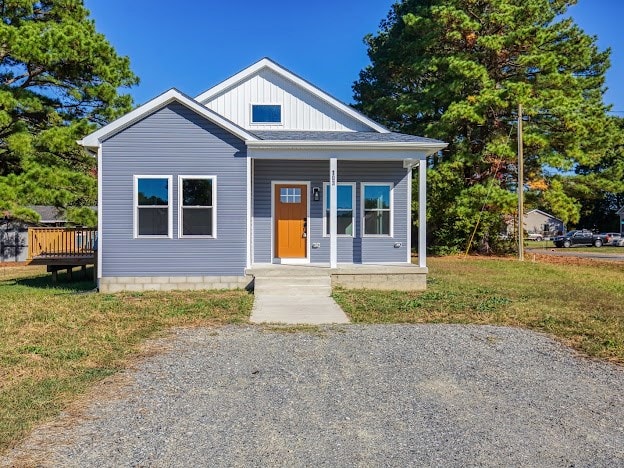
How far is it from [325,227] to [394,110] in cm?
1393

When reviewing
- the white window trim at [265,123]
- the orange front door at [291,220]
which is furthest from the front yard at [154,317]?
the white window trim at [265,123]

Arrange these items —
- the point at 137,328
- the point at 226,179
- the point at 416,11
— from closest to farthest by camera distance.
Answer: the point at 137,328 < the point at 226,179 < the point at 416,11

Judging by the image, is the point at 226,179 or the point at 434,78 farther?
the point at 434,78

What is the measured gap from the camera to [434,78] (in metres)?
24.3

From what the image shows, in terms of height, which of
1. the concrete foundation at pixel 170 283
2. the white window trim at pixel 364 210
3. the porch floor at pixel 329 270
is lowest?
the concrete foundation at pixel 170 283

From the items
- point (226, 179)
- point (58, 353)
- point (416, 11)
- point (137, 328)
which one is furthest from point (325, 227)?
point (416, 11)

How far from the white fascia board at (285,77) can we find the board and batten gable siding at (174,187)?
260cm

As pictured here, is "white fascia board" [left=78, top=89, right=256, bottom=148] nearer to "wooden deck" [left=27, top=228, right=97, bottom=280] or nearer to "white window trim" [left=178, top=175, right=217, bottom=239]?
"white window trim" [left=178, top=175, right=217, bottom=239]

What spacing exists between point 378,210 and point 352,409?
9152 mm

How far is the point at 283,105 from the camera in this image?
13586 millimetres

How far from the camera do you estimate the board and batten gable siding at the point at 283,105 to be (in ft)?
44.0

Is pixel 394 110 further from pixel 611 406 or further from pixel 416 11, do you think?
pixel 611 406

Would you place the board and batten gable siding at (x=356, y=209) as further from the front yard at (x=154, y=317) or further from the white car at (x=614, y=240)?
the white car at (x=614, y=240)

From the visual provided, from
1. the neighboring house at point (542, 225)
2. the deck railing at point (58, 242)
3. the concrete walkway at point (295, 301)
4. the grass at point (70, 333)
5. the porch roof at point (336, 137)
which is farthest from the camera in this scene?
the neighboring house at point (542, 225)
